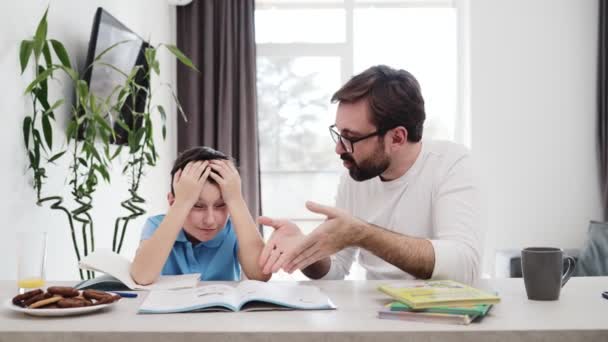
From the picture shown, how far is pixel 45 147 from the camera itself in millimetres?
2449

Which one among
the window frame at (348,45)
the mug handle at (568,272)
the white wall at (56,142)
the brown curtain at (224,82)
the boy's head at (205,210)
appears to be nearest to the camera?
the mug handle at (568,272)

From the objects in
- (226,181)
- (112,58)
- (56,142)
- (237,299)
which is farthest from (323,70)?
(237,299)

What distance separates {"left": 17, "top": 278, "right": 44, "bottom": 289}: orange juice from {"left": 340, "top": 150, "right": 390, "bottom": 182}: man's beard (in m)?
0.94

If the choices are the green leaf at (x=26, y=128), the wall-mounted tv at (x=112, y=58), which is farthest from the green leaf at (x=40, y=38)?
the wall-mounted tv at (x=112, y=58)

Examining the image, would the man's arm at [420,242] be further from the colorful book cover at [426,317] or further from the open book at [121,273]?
the colorful book cover at [426,317]

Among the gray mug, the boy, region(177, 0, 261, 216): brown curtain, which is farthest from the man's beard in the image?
region(177, 0, 261, 216): brown curtain

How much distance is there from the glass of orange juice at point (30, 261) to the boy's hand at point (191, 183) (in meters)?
0.37

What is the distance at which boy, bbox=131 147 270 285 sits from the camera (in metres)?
1.73

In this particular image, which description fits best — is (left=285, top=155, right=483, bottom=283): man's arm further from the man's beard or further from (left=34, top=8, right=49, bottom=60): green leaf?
(left=34, top=8, right=49, bottom=60): green leaf

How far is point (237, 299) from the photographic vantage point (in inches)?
48.6

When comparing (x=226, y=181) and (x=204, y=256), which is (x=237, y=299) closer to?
(x=226, y=181)

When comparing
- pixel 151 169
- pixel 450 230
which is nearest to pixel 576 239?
pixel 151 169

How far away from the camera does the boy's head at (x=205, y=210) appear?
1836 mm

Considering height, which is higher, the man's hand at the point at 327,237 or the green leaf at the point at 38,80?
the green leaf at the point at 38,80
